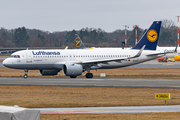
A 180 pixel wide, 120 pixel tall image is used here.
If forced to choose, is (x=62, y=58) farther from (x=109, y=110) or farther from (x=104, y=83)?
(x=109, y=110)

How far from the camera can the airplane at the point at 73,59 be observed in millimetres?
49875

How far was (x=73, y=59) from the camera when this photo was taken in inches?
2089

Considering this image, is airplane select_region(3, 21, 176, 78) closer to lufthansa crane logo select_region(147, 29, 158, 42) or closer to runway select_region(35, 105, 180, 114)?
lufthansa crane logo select_region(147, 29, 158, 42)

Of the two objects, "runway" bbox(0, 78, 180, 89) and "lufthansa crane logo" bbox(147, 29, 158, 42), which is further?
"lufthansa crane logo" bbox(147, 29, 158, 42)

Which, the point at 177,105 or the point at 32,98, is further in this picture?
the point at 32,98

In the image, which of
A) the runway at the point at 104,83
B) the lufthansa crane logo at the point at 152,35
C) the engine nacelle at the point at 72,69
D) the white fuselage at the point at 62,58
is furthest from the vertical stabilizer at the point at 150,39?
the runway at the point at 104,83

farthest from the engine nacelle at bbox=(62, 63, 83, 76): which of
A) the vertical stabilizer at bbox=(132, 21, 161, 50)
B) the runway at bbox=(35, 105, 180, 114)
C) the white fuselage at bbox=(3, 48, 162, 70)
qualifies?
the runway at bbox=(35, 105, 180, 114)

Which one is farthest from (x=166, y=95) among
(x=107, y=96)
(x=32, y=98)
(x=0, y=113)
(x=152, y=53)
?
(x=152, y=53)

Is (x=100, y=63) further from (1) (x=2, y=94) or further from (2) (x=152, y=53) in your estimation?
(1) (x=2, y=94)

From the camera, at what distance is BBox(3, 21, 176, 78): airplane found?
49.9 meters

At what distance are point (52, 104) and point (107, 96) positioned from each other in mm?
6242

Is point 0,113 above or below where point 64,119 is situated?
above

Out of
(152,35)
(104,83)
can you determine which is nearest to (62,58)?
(104,83)

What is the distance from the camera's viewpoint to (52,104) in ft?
84.2
